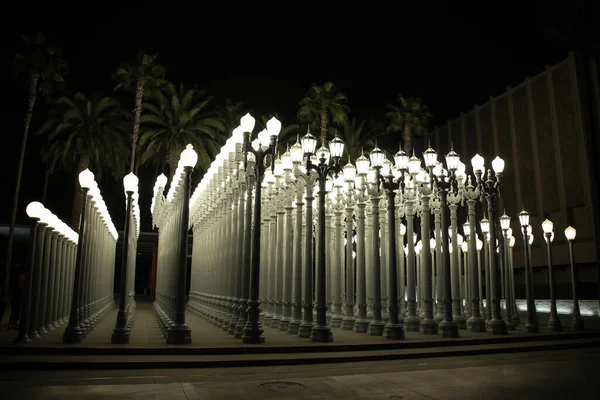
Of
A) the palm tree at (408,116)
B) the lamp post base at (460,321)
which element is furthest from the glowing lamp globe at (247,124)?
the palm tree at (408,116)

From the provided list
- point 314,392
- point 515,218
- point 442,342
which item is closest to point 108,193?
point 515,218

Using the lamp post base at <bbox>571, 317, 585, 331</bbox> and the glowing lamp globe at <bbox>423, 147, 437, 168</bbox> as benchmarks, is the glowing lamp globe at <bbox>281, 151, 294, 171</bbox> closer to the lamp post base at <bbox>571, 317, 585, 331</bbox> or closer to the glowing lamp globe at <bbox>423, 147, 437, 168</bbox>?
the glowing lamp globe at <bbox>423, 147, 437, 168</bbox>

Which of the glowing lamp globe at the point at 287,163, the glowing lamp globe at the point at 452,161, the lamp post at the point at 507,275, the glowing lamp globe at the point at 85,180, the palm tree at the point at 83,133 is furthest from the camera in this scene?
the palm tree at the point at 83,133

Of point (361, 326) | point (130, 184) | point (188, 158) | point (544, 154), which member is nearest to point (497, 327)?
point (361, 326)

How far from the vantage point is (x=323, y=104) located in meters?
42.2

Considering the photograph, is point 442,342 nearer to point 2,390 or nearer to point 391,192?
point 391,192

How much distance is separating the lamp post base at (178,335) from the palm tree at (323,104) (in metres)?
31.9

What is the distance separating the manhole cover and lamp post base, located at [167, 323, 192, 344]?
12.0ft

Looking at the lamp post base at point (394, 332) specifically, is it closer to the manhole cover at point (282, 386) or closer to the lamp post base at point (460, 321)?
the lamp post base at point (460, 321)

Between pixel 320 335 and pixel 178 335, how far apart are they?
3.55 meters

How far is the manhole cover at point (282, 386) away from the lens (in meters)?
8.15

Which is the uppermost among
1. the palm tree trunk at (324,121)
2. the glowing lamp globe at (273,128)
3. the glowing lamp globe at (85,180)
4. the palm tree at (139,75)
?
the palm tree at (139,75)

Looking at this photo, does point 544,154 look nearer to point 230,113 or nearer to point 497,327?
point 230,113

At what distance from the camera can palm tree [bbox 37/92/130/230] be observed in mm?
34531
